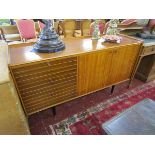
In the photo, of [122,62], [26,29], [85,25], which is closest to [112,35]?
[122,62]

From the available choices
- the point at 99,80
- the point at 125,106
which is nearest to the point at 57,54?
the point at 99,80

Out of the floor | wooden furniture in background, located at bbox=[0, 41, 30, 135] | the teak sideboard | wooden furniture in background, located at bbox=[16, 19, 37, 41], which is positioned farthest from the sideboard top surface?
wooden furniture in background, located at bbox=[16, 19, 37, 41]

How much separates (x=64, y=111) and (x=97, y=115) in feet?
1.34

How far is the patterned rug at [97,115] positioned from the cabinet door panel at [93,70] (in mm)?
277

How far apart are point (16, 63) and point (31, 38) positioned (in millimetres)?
2739

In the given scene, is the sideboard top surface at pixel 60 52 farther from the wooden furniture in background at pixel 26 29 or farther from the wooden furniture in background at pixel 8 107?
the wooden furniture in background at pixel 26 29

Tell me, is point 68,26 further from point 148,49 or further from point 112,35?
point 148,49

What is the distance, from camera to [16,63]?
101 centimetres

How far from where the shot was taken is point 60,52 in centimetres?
124

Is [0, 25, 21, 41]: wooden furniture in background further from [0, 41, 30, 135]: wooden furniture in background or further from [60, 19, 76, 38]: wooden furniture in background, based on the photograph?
[0, 41, 30, 135]: wooden furniture in background

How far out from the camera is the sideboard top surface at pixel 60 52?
110 cm

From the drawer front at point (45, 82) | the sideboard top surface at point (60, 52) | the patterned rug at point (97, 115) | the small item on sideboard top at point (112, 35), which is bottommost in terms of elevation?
the patterned rug at point (97, 115)

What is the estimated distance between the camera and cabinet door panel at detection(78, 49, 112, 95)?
1.32 m

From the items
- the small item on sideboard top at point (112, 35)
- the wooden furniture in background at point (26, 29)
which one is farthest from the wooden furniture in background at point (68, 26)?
the small item on sideboard top at point (112, 35)
